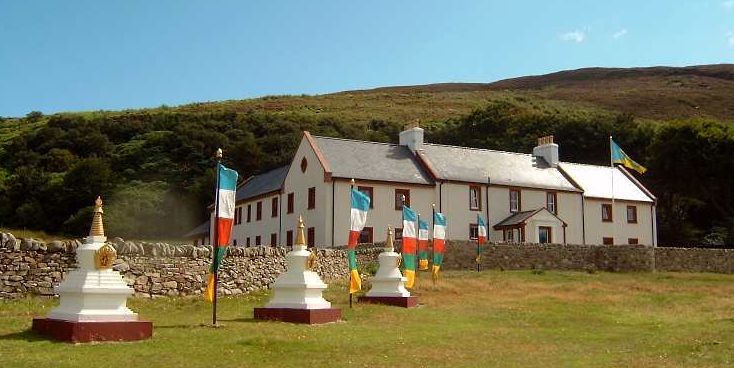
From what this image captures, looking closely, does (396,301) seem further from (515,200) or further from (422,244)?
(515,200)

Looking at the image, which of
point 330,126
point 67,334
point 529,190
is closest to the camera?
point 67,334

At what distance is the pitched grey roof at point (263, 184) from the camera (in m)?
49.7

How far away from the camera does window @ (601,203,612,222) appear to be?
167 feet

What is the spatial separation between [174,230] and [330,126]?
34.0 meters

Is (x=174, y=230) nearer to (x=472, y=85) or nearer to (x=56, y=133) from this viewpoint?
(x=56, y=133)

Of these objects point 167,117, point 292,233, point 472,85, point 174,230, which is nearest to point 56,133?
point 167,117

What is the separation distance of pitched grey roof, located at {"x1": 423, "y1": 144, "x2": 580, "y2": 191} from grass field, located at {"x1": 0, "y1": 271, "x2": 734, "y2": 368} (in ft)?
65.6

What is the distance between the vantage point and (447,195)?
147 feet

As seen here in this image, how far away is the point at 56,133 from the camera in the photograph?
9125cm

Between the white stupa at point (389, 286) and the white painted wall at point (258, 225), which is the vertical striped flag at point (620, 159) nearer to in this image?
the white painted wall at point (258, 225)

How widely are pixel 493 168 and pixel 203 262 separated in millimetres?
29858

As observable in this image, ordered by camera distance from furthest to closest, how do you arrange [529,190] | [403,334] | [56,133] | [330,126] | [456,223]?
[330,126]
[56,133]
[529,190]
[456,223]
[403,334]

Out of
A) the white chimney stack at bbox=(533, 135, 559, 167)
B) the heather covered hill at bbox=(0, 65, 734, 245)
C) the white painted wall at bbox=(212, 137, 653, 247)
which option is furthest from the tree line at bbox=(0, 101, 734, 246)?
the white chimney stack at bbox=(533, 135, 559, 167)

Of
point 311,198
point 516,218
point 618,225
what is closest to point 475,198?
point 516,218
